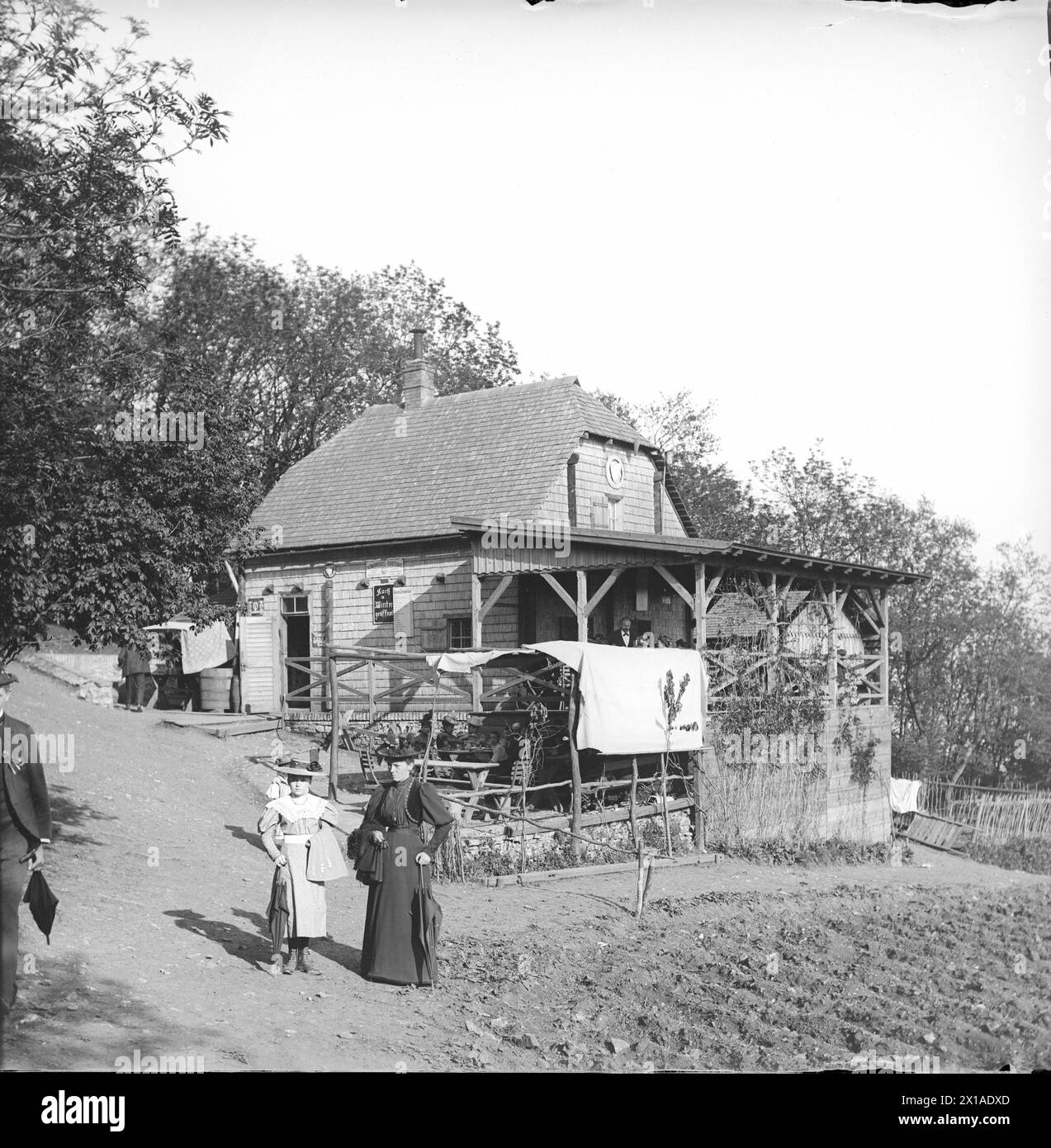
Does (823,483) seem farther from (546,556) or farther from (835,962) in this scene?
(835,962)

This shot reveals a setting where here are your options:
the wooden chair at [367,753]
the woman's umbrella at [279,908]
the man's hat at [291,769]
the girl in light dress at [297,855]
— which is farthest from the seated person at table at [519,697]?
the woman's umbrella at [279,908]

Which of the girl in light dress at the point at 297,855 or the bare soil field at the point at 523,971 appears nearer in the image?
the bare soil field at the point at 523,971

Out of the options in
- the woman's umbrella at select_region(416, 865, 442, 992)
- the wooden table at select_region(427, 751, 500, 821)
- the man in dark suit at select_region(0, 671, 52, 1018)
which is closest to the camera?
the man in dark suit at select_region(0, 671, 52, 1018)

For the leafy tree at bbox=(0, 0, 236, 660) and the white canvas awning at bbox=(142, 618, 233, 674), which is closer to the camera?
the leafy tree at bbox=(0, 0, 236, 660)

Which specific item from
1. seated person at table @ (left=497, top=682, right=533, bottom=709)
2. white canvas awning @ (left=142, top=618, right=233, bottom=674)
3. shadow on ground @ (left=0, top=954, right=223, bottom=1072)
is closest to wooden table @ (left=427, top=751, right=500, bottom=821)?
seated person at table @ (left=497, top=682, right=533, bottom=709)

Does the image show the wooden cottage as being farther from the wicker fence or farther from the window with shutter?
the wicker fence

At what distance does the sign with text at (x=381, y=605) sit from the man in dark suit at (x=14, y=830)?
1633 cm

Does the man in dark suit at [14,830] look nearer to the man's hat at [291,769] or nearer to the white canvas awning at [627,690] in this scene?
the man's hat at [291,769]

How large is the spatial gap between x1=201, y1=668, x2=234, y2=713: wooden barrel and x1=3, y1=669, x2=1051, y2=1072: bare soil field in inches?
349

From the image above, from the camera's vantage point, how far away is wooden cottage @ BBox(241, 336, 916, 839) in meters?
19.7

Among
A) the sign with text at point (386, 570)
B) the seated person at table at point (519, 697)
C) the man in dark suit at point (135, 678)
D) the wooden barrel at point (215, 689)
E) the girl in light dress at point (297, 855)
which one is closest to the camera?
the girl in light dress at point (297, 855)

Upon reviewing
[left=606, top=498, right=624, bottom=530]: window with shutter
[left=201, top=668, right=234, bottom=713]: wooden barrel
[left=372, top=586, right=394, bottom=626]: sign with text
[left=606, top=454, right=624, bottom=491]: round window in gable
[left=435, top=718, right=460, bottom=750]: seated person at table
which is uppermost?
[left=606, top=454, right=624, bottom=491]: round window in gable

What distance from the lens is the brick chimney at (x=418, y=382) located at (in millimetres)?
29453
